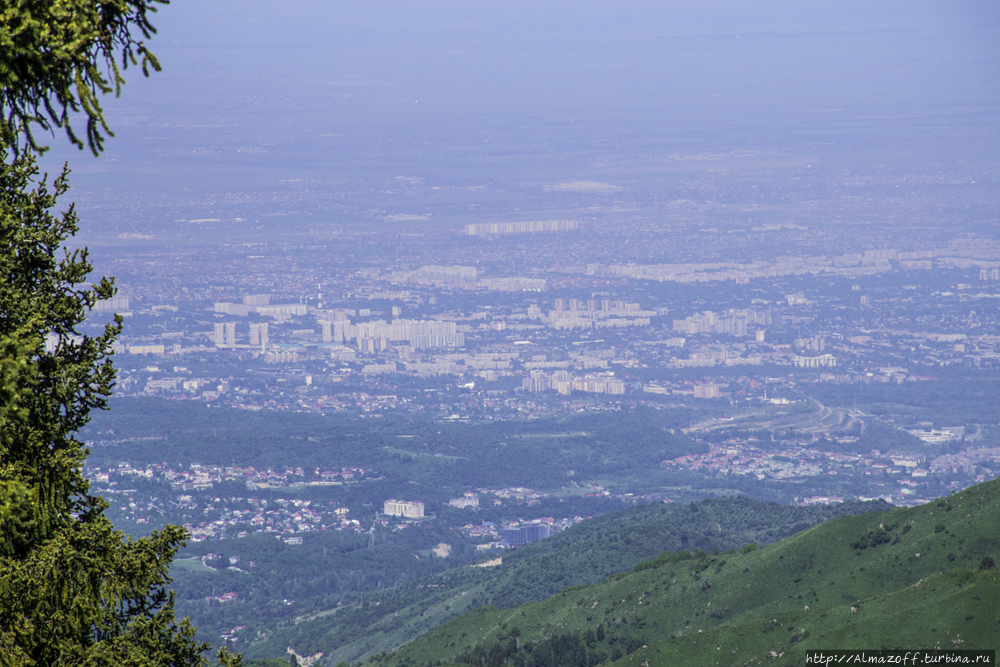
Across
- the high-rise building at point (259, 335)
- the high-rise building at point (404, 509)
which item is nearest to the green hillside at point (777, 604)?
the high-rise building at point (404, 509)

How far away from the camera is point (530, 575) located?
59.1 meters

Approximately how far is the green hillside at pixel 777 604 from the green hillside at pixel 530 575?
9.93 meters

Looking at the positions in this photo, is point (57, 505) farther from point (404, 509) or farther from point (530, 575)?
point (404, 509)

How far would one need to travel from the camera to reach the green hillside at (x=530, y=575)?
2206 inches

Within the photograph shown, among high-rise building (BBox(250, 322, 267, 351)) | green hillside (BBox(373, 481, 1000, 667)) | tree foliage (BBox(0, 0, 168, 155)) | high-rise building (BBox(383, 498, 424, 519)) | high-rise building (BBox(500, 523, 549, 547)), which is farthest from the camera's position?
high-rise building (BBox(250, 322, 267, 351))

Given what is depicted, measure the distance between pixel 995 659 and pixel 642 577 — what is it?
22.2m

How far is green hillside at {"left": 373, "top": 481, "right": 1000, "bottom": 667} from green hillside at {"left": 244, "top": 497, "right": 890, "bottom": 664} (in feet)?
32.6

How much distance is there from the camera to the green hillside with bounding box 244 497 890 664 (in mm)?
56031

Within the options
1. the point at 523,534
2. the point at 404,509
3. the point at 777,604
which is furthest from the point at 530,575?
the point at 404,509

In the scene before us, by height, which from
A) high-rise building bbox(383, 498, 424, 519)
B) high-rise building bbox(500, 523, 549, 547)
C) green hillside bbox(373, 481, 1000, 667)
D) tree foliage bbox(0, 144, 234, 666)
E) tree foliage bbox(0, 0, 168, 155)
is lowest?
high-rise building bbox(500, 523, 549, 547)

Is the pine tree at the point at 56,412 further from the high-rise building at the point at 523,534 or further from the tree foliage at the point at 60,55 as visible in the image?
the high-rise building at the point at 523,534

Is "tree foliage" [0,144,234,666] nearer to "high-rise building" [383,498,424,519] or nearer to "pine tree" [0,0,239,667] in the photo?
→ "pine tree" [0,0,239,667]

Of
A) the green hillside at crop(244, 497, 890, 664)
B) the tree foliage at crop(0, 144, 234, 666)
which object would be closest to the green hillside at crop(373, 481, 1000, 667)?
the green hillside at crop(244, 497, 890, 664)

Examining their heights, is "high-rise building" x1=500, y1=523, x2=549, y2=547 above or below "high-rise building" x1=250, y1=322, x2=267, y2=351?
Answer: below
